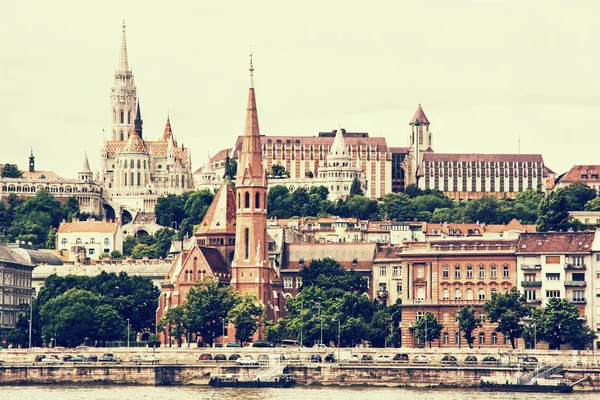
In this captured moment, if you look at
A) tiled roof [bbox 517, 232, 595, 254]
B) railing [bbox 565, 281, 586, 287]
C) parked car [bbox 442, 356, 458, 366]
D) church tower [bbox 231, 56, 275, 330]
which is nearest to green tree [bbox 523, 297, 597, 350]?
railing [bbox 565, 281, 586, 287]

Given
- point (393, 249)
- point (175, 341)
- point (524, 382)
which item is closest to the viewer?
point (524, 382)

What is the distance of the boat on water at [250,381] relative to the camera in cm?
13925

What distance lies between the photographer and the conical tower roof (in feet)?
639

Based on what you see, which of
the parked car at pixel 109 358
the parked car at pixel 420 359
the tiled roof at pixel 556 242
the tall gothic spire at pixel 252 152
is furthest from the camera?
the tall gothic spire at pixel 252 152

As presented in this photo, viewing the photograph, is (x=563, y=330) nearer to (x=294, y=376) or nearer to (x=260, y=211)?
(x=294, y=376)

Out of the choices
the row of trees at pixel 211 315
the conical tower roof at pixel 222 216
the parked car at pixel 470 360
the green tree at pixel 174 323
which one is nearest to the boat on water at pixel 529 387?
the parked car at pixel 470 360

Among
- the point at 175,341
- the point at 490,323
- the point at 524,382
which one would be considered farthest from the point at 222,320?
the point at 524,382

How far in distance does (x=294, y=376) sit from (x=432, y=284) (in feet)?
97.4

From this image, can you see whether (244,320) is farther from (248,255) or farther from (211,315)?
(248,255)

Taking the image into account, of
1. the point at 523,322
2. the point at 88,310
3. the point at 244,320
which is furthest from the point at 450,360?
the point at 88,310

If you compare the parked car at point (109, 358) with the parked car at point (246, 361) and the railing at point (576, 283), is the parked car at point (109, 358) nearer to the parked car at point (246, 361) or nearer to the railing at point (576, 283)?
the parked car at point (246, 361)

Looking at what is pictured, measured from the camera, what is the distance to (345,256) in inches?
7815

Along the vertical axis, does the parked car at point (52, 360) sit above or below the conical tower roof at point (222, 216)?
below

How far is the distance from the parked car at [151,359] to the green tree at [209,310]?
19.2m
